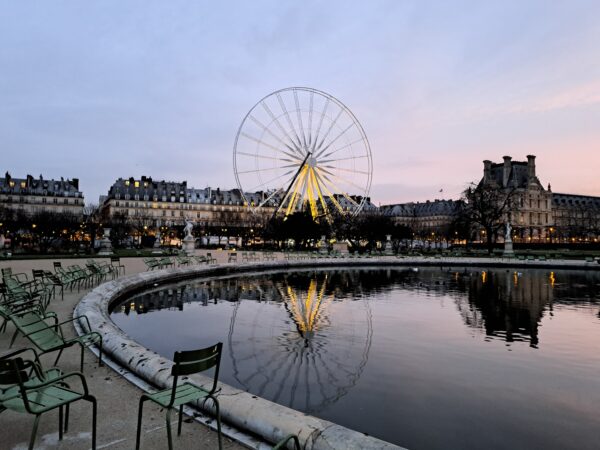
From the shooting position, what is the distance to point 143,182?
11294 centimetres

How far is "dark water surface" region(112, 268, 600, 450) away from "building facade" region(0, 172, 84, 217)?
92.3 metres

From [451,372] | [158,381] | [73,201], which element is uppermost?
[73,201]

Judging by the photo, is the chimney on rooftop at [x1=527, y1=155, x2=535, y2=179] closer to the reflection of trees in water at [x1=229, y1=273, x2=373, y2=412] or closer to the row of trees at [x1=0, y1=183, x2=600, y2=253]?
the row of trees at [x1=0, y1=183, x2=600, y2=253]

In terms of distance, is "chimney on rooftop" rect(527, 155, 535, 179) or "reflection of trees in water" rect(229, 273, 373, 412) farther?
"chimney on rooftop" rect(527, 155, 535, 179)

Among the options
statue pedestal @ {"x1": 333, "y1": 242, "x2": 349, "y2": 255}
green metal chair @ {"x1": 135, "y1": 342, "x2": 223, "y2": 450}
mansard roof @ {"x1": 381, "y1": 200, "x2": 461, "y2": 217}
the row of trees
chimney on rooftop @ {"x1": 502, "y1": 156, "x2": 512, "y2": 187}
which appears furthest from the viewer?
mansard roof @ {"x1": 381, "y1": 200, "x2": 461, "y2": 217}

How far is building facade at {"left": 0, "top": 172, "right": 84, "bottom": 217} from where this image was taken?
9731 centimetres

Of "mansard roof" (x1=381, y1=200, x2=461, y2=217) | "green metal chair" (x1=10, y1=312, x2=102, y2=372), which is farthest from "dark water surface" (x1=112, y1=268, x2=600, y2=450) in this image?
"mansard roof" (x1=381, y1=200, x2=461, y2=217)

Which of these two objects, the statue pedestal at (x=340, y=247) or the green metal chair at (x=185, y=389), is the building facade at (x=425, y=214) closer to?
the statue pedestal at (x=340, y=247)

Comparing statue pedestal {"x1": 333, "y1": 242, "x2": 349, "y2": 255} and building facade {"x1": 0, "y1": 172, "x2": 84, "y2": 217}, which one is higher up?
building facade {"x1": 0, "y1": 172, "x2": 84, "y2": 217}

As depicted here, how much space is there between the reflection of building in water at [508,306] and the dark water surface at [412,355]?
6cm

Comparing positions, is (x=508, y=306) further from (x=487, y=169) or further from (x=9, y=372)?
(x=487, y=169)

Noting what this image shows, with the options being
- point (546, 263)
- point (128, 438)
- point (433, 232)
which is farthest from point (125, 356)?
point (433, 232)

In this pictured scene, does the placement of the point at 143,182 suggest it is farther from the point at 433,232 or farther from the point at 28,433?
the point at 28,433

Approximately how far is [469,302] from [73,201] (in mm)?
103608
